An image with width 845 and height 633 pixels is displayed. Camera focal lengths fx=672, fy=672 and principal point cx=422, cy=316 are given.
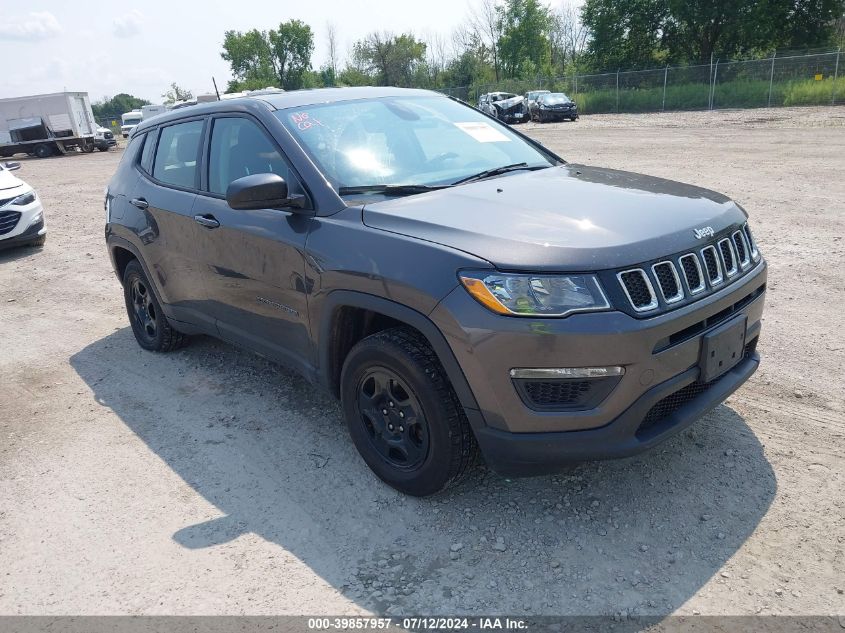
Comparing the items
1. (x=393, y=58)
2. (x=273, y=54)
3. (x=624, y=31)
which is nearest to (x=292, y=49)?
(x=273, y=54)

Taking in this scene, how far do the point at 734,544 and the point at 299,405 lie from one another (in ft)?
8.46

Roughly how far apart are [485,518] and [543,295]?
112 centimetres

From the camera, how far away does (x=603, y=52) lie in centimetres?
4519

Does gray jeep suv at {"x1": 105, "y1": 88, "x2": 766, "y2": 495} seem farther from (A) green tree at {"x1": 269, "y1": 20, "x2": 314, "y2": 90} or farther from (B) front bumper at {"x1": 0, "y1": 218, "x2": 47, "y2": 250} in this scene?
(A) green tree at {"x1": 269, "y1": 20, "x2": 314, "y2": 90}

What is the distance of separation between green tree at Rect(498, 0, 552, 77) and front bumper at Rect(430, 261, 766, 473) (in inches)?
2495

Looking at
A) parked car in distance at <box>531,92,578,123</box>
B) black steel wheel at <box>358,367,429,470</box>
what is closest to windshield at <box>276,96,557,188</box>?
black steel wheel at <box>358,367,429,470</box>

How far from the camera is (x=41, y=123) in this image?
106 feet

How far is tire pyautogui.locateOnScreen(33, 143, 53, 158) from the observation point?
32.9 metres

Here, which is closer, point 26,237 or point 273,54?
point 26,237

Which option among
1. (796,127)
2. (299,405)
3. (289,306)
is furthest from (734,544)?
(796,127)

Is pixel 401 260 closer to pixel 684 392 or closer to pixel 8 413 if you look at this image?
pixel 684 392

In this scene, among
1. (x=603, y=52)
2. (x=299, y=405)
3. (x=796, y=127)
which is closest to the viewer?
(x=299, y=405)

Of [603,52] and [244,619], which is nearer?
[244,619]

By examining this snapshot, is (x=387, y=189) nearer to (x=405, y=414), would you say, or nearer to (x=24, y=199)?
(x=405, y=414)
